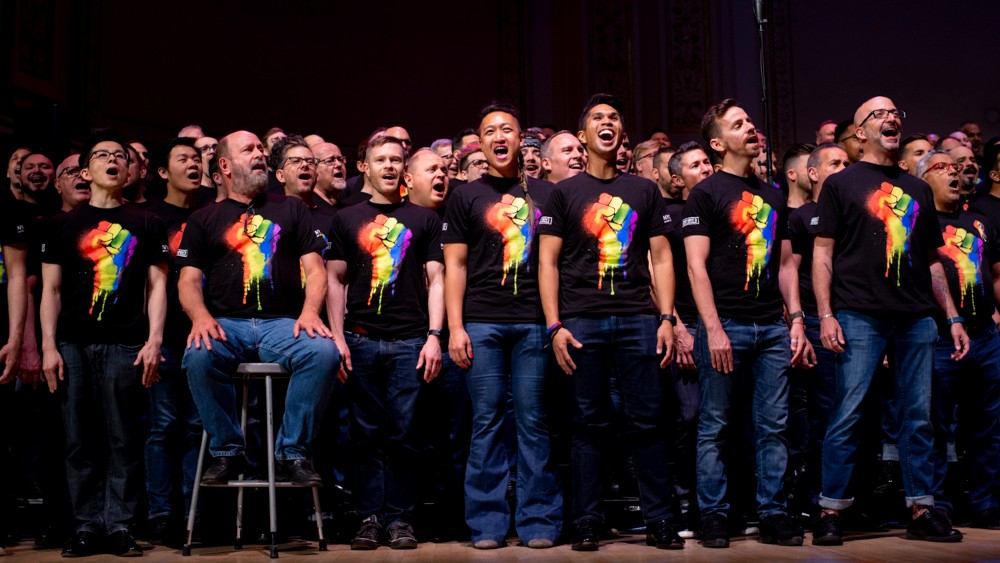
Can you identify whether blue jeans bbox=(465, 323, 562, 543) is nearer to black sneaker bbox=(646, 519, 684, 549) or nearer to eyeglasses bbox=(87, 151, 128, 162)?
black sneaker bbox=(646, 519, 684, 549)

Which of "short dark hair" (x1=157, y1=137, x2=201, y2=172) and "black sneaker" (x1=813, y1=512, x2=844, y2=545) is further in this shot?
"short dark hair" (x1=157, y1=137, x2=201, y2=172)

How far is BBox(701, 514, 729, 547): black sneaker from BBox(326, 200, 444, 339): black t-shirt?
1.41 metres

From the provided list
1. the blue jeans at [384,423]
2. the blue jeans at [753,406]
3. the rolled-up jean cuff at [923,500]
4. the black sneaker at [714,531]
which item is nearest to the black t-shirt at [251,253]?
the blue jeans at [384,423]

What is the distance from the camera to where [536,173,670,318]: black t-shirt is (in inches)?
167

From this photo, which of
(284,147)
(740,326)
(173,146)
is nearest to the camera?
(740,326)

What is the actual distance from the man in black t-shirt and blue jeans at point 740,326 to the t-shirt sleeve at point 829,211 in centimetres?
16

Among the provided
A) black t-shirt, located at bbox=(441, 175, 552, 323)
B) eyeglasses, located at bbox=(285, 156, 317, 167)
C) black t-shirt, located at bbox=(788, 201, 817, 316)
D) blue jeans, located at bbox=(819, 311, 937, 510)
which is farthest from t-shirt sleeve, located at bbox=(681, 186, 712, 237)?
eyeglasses, located at bbox=(285, 156, 317, 167)

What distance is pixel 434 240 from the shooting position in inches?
185

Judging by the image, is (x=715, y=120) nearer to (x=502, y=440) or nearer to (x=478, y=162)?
(x=478, y=162)

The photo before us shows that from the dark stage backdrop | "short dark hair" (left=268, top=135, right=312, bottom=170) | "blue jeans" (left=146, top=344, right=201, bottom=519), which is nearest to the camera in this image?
"blue jeans" (left=146, top=344, right=201, bottom=519)

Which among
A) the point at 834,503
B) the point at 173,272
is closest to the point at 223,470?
the point at 173,272

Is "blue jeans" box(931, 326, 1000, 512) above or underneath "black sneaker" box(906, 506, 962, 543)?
above

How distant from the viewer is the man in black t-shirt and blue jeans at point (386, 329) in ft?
14.4

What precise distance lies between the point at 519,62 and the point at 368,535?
716 cm
